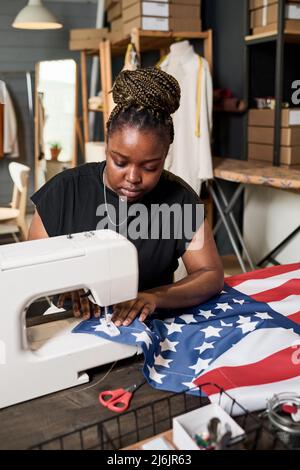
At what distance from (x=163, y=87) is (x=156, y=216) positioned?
1.32 ft

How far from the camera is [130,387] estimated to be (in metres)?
1.01

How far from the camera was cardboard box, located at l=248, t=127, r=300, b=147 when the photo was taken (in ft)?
10.4

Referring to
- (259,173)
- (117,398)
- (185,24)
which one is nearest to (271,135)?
(259,173)

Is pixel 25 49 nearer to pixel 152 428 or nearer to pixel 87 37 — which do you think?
pixel 87 37

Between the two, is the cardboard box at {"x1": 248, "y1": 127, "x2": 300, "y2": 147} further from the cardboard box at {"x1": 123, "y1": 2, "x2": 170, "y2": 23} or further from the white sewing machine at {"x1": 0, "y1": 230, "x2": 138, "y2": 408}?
the white sewing machine at {"x1": 0, "y1": 230, "x2": 138, "y2": 408}

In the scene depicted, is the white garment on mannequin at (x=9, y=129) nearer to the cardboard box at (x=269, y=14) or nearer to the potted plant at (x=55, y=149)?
the potted plant at (x=55, y=149)

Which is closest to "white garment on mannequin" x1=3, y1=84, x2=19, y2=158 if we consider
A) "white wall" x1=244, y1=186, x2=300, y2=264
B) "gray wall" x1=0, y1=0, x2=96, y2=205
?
"gray wall" x1=0, y1=0, x2=96, y2=205

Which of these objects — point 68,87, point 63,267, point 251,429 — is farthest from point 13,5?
point 251,429

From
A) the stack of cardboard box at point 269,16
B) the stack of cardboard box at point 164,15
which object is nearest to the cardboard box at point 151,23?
the stack of cardboard box at point 164,15

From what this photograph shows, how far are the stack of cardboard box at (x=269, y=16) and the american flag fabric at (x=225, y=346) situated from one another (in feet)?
7.63

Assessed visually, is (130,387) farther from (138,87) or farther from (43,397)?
(138,87)

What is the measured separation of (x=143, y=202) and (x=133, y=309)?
437 mm

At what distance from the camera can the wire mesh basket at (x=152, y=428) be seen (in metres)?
0.81

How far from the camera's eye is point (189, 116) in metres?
3.24
